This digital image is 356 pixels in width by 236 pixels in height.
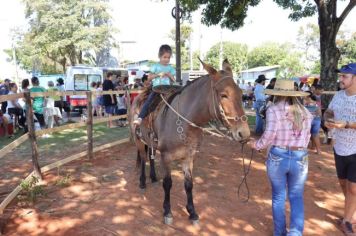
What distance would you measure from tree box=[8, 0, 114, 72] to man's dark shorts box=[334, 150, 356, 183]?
32.1 m

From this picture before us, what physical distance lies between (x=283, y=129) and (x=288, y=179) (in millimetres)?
596

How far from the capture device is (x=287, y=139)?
3.37 meters

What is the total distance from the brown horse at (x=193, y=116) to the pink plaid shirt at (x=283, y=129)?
0.26 meters

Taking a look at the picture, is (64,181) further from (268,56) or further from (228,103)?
(268,56)

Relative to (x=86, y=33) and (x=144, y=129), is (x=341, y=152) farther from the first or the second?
(x=86, y=33)

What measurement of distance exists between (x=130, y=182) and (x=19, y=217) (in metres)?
2.01

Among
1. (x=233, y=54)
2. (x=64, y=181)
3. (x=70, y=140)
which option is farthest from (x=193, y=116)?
(x=233, y=54)

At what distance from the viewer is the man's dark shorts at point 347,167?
3770 millimetres

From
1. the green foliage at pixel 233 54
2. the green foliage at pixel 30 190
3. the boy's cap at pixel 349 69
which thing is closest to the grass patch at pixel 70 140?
the green foliage at pixel 30 190

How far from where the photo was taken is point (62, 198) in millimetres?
5062

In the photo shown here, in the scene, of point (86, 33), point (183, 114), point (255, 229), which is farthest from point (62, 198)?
point (86, 33)

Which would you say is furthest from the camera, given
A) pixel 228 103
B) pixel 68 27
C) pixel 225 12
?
pixel 68 27

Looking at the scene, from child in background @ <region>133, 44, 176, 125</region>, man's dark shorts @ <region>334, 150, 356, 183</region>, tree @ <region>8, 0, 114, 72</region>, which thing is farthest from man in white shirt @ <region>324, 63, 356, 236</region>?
tree @ <region>8, 0, 114, 72</region>

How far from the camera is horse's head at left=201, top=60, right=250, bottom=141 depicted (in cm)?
338
